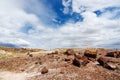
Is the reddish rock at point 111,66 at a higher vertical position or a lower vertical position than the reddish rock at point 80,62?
lower

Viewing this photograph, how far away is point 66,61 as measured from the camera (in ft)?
86.5

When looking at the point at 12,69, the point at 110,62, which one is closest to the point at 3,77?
the point at 12,69

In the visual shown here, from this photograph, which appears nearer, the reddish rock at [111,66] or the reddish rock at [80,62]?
the reddish rock at [111,66]

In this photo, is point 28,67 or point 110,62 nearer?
point 110,62

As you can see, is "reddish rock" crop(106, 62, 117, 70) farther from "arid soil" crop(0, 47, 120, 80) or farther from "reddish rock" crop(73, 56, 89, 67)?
"reddish rock" crop(73, 56, 89, 67)

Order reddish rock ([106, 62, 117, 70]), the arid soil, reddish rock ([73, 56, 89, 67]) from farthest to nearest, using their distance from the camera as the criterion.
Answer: reddish rock ([73, 56, 89, 67]) < reddish rock ([106, 62, 117, 70]) < the arid soil

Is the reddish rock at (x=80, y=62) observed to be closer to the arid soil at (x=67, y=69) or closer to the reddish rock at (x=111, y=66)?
the arid soil at (x=67, y=69)

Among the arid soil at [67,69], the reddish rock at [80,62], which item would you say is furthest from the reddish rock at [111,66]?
the reddish rock at [80,62]

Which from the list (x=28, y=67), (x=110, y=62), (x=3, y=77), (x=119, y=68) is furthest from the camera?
(x=28, y=67)

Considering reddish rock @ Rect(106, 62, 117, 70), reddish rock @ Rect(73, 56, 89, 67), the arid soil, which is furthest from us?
reddish rock @ Rect(73, 56, 89, 67)

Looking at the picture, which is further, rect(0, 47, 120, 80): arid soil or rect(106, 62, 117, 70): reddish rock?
rect(106, 62, 117, 70): reddish rock

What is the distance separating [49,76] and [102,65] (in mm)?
6387

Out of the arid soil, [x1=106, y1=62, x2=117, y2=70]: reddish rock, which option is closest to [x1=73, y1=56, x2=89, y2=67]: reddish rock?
the arid soil

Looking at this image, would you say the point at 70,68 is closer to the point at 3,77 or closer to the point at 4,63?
the point at 3,77
